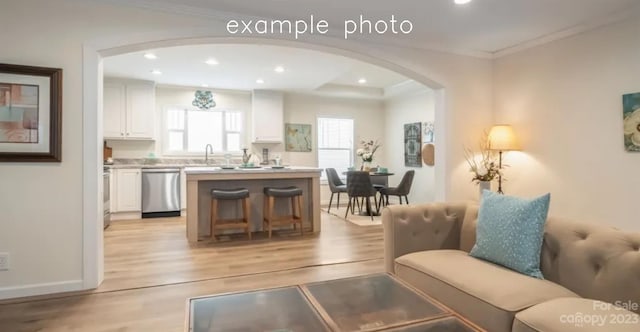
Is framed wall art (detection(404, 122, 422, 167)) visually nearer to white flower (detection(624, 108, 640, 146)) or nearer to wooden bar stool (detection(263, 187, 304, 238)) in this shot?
wooden bar stool (detection(263, 187, 304, 238))

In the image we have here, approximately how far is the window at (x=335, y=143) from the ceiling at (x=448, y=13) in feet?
13.1

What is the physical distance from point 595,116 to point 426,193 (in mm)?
3593

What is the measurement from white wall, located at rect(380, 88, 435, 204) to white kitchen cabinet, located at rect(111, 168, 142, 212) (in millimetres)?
5293

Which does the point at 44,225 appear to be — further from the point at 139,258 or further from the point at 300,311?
the point at 300,311

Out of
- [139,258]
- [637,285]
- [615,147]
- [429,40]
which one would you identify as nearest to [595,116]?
[615,147]

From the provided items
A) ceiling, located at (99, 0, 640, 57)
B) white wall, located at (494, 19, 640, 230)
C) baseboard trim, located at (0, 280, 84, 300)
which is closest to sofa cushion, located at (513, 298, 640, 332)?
white wall, located at (494, 19, 640, 230)

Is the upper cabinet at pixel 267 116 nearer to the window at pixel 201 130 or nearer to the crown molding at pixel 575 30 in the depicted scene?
the window at pixel 201 130

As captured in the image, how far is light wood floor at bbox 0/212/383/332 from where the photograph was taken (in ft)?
7.18

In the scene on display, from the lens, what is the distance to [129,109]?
19.4 feet

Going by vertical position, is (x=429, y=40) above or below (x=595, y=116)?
above

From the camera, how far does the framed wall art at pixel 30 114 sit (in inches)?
95.7

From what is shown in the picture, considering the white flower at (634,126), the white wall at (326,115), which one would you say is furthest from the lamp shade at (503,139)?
the white wall at (326,115)

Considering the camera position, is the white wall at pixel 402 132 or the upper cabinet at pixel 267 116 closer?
the white wall at pixel 402 132

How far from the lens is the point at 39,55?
251 cm
